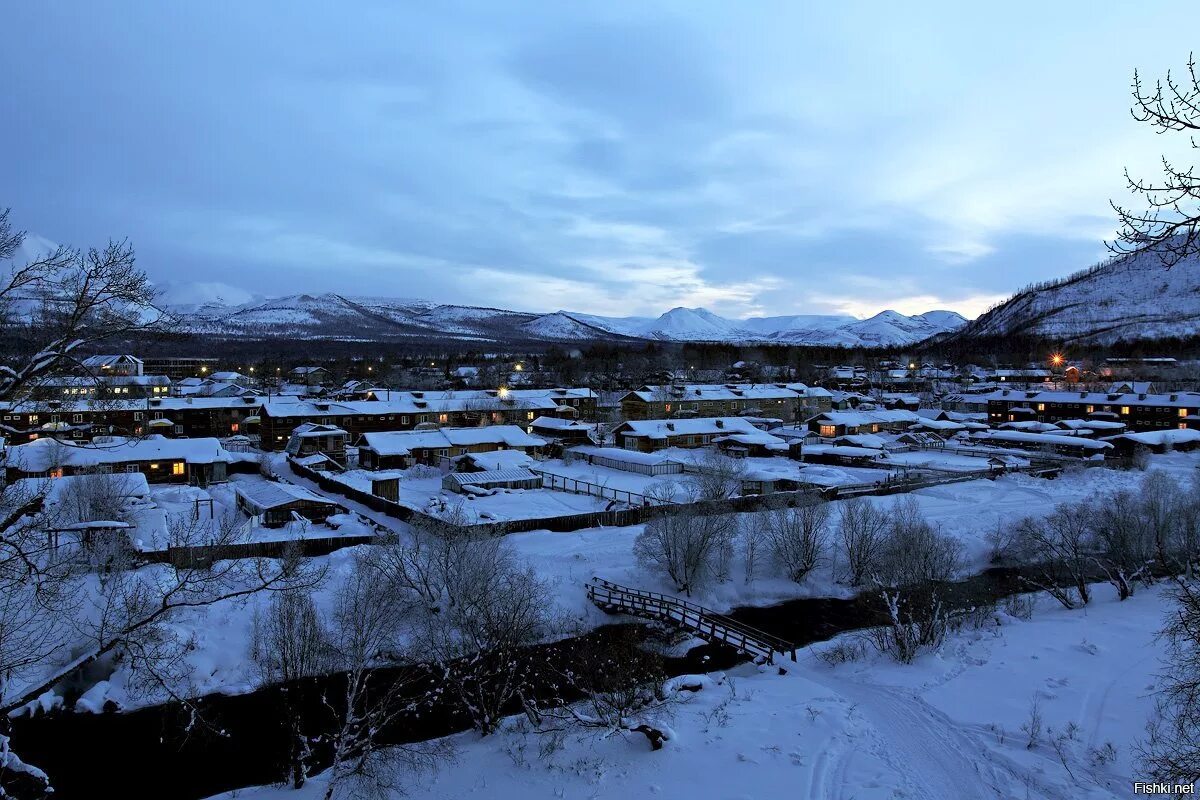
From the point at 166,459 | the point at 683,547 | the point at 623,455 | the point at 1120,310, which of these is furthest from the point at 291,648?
the point at 1120,310

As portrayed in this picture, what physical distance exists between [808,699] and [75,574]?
19.4 m

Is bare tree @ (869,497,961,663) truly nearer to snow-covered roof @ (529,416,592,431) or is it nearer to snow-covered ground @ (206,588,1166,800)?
snow-covered ground @ (206,588,1166,800)

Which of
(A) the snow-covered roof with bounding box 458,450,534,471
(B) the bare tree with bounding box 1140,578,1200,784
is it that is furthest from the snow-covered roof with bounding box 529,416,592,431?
(B) the bare tree with bounding box 1140,578,1200,784

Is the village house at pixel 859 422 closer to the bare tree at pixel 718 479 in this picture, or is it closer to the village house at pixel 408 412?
the bare tree at pixel 718 479

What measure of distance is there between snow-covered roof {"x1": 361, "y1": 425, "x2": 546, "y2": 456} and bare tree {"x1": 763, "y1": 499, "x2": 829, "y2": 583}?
22602mm

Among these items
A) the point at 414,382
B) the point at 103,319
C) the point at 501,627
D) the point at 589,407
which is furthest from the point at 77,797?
the point at 414,382

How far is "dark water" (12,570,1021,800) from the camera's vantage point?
1370 cm

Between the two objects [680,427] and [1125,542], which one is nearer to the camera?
[1125,542]

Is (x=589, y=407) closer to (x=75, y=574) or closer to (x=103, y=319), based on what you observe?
(x=75, y=574)

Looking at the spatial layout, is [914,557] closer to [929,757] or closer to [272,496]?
[929,757]

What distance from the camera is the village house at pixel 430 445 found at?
42.3 metres

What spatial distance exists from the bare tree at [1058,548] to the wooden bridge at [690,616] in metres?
10.4

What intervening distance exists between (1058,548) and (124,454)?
147 ft

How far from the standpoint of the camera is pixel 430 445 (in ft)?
142
